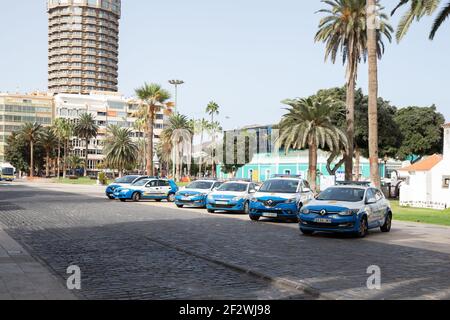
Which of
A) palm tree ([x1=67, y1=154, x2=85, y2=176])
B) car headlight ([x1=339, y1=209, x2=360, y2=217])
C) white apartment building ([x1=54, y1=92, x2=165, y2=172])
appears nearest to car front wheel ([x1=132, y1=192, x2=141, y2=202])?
car headlight ([x1=339, y1=209, x2=360, y2=217])

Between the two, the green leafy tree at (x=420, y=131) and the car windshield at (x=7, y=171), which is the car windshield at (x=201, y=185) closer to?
the green leafy tree at (x=420, y=131)

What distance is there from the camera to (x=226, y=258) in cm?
1130

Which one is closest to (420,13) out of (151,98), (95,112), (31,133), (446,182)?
(446,182)

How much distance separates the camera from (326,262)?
36.3 feet

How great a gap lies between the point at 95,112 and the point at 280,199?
147610mm

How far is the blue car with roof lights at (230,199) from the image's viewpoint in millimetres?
25438

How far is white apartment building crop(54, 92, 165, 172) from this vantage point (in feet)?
521

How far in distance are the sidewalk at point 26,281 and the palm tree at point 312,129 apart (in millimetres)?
34510

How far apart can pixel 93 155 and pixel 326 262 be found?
15656 cm

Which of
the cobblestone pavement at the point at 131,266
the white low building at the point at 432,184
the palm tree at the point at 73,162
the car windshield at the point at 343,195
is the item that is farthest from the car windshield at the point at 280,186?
the palm tree at the point at 73,162

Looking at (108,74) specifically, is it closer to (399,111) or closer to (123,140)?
(123,140)

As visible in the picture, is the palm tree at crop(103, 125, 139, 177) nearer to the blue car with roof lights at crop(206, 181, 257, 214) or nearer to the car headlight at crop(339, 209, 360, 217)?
the blue car with roof lights at crop(206, 181, 257, 214)
